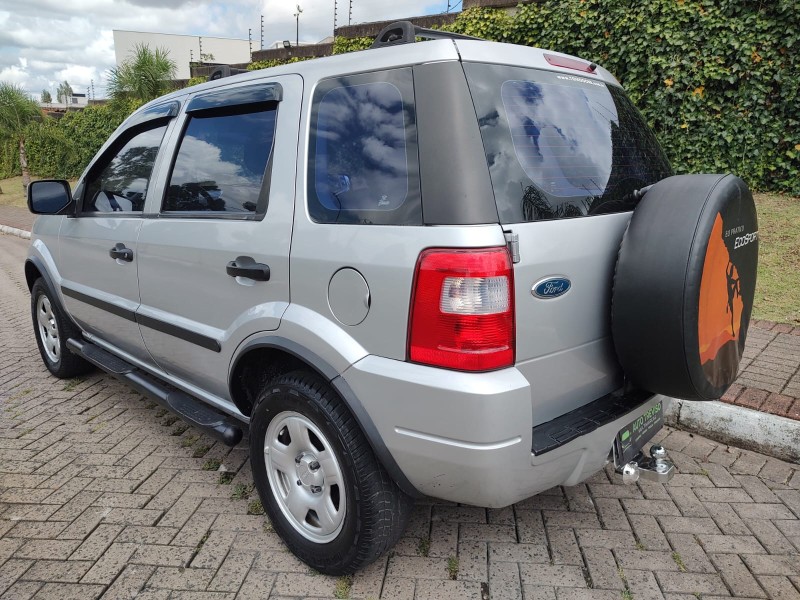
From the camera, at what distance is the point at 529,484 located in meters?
1.99

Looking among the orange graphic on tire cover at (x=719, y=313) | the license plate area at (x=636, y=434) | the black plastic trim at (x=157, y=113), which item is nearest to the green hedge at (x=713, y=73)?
the orange graphic on tire cover at (x=719, y=313)

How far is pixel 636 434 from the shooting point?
2.35m

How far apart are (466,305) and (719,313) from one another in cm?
102

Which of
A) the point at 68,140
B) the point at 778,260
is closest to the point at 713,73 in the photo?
the point at 778,260

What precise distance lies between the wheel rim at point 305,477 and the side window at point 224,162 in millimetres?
911

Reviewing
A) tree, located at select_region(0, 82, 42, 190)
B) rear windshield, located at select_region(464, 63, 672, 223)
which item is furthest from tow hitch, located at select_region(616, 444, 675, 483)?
tree, located at select_region(0, 82, 42, 190)

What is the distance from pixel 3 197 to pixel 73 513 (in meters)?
25.7

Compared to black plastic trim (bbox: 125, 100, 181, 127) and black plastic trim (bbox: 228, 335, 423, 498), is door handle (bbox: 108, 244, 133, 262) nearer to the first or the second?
black plastic trim (bbox: 125, 100, 181, 127)

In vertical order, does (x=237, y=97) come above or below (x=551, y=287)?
above

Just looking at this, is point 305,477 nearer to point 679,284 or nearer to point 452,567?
point 452,567

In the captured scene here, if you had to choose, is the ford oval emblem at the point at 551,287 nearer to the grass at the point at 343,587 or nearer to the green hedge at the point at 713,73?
the grass at the point at 343,587

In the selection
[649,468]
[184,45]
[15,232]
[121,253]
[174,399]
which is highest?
[184,45]

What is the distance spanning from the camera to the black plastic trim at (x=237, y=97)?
2468mm

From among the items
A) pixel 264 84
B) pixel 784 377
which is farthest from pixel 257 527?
pixel 784 377
